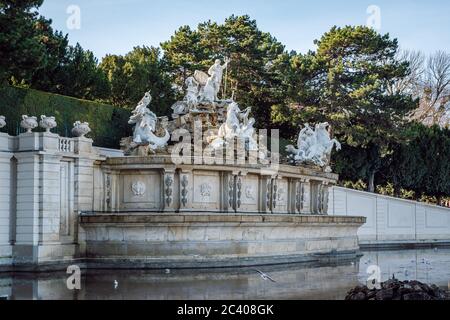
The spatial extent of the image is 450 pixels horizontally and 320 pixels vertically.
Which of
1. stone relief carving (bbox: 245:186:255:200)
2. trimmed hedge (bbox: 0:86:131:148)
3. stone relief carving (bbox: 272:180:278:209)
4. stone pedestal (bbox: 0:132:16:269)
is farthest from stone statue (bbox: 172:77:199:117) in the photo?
stone pedestal (bbox: 0:132:16:269)

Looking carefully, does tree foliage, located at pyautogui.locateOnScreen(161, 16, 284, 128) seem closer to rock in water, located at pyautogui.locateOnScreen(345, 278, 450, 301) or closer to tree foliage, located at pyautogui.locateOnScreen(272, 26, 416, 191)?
tree foliage, located at pyautogui.locateOnScreen(272, 26, 416, 191)

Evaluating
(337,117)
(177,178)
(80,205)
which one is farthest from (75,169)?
(337,117)

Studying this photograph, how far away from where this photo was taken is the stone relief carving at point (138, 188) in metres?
31.9

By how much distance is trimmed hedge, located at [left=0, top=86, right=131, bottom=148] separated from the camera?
33.7 meters

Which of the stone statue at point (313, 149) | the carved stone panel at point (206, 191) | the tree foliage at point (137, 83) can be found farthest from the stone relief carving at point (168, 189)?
the tree foliage at point (137, 83)

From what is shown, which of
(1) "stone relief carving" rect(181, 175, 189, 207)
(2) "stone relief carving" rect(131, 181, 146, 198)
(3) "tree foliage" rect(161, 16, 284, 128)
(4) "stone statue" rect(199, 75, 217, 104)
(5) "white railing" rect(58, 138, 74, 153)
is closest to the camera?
(5) "white railing" rect(58, 138, 74, 153)

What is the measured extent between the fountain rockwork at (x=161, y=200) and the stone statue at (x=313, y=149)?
454 centimetres

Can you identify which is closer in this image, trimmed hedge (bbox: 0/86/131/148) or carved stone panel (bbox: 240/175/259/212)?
trimmed hedge (bbox: 0/86/131/148)

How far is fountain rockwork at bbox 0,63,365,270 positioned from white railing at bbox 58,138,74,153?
37 mm

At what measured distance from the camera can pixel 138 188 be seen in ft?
105

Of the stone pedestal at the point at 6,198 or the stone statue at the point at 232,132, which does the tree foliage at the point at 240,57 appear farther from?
the stone pedestal at the point at 6,198

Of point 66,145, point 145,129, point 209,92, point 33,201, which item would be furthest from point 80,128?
point 209,92

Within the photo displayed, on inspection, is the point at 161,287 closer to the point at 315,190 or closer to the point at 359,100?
the point at 315,190
